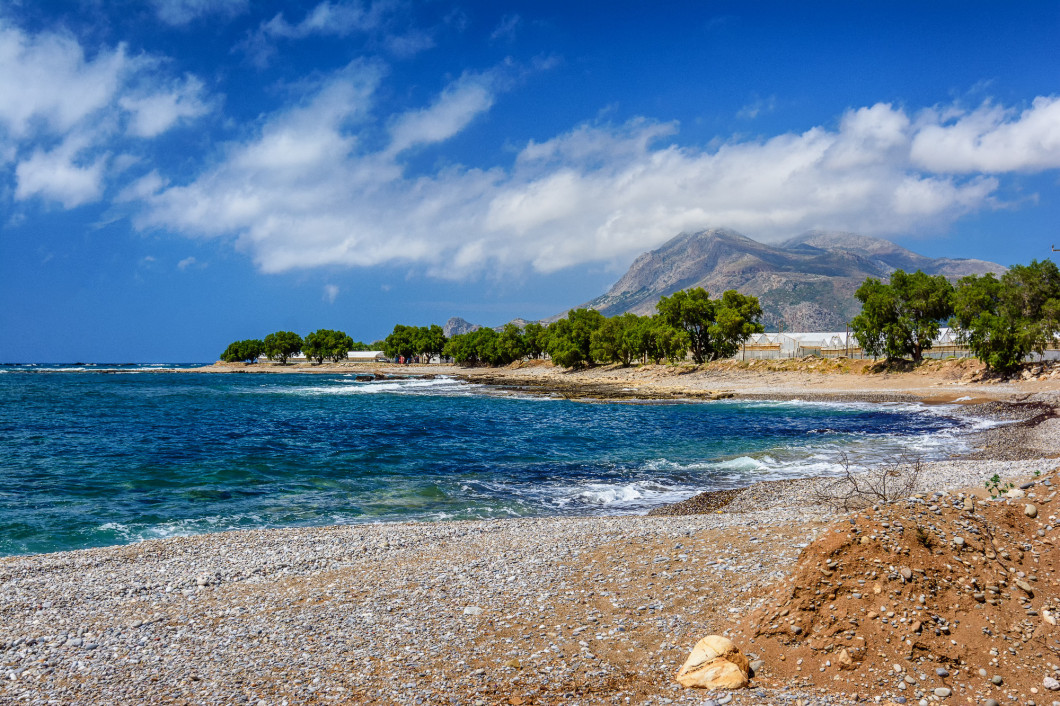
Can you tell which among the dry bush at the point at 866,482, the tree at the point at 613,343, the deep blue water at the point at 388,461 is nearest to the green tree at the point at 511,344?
the tree at the point at 613,343

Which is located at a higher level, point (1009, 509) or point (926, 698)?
point (1009, 509)

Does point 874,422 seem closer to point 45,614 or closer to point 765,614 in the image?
point 765,614

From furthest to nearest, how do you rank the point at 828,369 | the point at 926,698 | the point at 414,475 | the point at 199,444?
the point at 828,369, the point at 199,444, the point at 414,475, the point at 926,698

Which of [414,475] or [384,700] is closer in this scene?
[384,700]

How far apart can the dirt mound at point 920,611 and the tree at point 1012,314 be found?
2134 inches

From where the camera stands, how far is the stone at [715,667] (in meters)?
6.17

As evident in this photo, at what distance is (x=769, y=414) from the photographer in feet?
146

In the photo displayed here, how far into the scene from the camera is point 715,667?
629cm

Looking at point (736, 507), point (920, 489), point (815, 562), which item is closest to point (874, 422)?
point (920, 489)

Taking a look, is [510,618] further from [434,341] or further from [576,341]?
[434,341]

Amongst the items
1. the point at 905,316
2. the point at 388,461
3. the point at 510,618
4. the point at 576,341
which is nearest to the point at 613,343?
the point at 576,341

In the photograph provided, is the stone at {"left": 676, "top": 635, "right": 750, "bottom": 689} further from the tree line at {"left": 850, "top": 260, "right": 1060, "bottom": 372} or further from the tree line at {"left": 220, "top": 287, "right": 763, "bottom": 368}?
the tree line at {"left": 220, "top": 287, "right": 763, "bottom": 368}

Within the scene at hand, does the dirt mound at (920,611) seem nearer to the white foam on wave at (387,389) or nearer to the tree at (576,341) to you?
the white foam on wave at (387,389)

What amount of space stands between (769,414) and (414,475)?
30.6 metres
